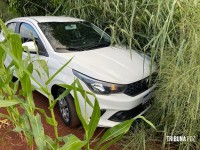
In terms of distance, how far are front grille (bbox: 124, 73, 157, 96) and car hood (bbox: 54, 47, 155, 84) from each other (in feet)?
0.19

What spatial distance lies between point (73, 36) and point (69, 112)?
127 centimetres

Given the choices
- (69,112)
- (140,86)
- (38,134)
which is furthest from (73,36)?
(38,134)

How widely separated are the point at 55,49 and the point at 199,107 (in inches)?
79.2

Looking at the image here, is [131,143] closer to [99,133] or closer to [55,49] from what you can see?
[99,133]

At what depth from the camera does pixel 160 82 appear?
2910mm

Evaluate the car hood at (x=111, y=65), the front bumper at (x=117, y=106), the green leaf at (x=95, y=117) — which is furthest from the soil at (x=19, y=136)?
the green leaf at (x=95, y=117)

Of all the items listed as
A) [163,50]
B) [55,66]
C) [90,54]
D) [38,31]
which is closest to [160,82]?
[163,50]

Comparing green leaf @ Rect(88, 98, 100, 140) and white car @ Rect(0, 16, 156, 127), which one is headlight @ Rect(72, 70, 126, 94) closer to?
white car @ Rect(0, 16, 156, 127)

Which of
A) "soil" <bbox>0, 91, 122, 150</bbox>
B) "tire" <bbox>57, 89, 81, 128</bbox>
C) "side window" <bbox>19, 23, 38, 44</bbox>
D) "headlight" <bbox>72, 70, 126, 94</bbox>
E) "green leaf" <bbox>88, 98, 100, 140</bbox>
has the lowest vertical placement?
"soil" <bbox>0, 91, 122, 150</bbox>

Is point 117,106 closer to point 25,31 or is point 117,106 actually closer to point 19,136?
point 19,136

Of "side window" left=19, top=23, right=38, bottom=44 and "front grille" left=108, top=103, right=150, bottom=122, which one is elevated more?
"side window" left=19, top=23, right=38, bottom=44

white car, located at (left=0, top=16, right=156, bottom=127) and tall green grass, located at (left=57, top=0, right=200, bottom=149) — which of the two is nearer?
tall green grass, located at (left=57, top=0, right=200, bottom=149)

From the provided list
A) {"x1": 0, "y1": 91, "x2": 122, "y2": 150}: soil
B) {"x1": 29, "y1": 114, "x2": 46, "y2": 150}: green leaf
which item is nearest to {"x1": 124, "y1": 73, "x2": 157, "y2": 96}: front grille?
{"x1": 0, "y1": 91, "x2": 122, "y2": 150}: soil

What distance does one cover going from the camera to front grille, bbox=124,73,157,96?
2926mm
